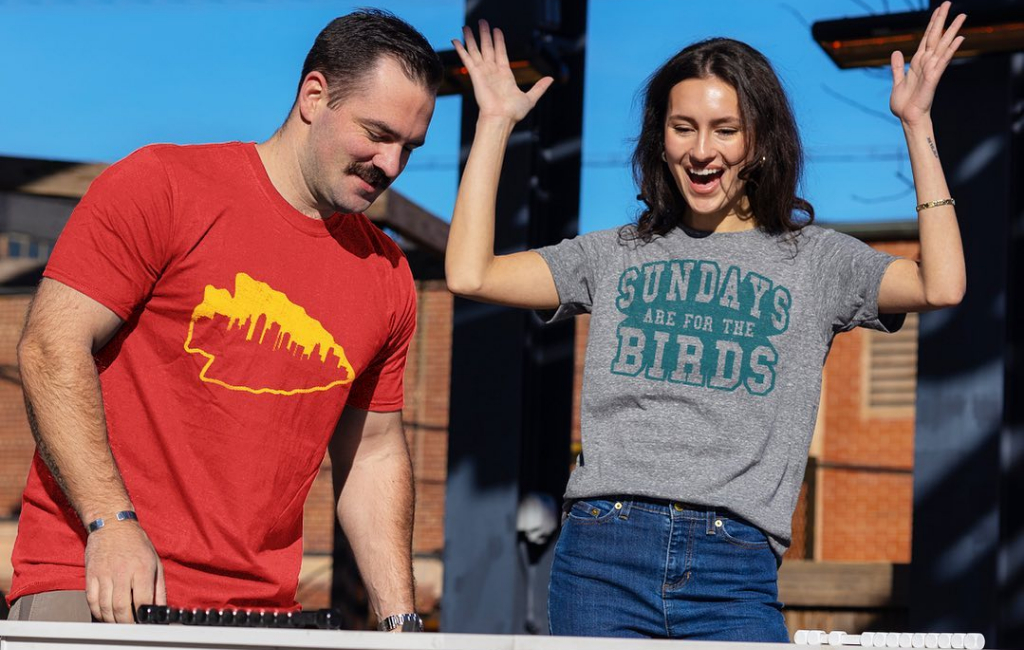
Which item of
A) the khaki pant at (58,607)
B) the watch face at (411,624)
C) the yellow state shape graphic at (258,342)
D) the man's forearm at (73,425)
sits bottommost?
the watch face at (411,624)

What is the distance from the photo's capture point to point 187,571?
216cm

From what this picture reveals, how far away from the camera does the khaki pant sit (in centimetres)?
204

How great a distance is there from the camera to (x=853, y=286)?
2.14 meters

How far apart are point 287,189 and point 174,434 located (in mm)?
513

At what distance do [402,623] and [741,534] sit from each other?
29.0 inches

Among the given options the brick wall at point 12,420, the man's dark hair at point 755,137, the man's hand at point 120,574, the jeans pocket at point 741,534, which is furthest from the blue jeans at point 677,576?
the brick wall at point 12,420

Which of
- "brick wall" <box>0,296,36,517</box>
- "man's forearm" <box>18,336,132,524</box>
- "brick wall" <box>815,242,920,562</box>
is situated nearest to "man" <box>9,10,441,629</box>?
"man's forearm" <box>18,336,132,524</box>

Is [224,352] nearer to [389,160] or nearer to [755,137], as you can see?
[389,160]

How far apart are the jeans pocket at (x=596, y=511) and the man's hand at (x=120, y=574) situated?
0.65 m

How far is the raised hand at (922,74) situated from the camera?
2139 mm

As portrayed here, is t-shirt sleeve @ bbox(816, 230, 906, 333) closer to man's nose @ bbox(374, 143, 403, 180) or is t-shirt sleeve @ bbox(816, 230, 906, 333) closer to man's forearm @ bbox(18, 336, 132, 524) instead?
man's nose @ bbox(374, 143, 403, 180)

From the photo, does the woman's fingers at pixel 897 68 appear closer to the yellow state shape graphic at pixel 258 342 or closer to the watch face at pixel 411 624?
the yellow state shape graphic at pixel 258 342

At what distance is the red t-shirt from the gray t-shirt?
520 millimetres

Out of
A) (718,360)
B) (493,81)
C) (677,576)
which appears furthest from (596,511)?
(493,81)
